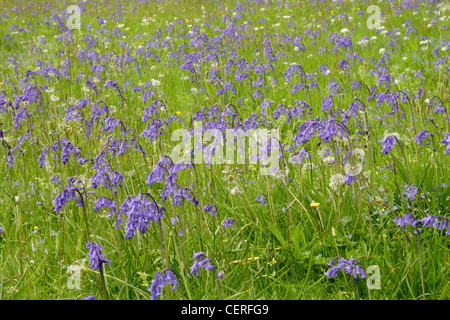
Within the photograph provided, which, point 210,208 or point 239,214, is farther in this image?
point 239,214

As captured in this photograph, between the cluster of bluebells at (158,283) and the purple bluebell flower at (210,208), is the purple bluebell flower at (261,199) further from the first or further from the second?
the cluster of bluebells at (158,283)

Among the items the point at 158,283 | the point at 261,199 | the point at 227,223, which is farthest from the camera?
the point at 261,199

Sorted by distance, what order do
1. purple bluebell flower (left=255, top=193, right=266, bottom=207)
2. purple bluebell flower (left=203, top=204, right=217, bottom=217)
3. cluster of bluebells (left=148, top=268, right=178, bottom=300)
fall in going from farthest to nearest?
purple bluebell flower (left=255, top=193, right=266, bottom=207), purple bluebell flower (left=203, top=204, right=217, bottom=217), cluster of bluebells (left=148, top=268, right=178, bottom=300)

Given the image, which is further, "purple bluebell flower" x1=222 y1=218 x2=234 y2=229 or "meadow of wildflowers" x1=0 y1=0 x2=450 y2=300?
"purple bluebell flower" x1=222 y1=218 x2=234 y2=229

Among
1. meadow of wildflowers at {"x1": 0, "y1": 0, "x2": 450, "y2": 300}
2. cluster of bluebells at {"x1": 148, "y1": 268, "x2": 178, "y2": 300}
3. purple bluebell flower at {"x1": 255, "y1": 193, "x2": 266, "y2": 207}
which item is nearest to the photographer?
cluster of bluebells at {"x1": 148, "y1": 268, "x2": 178, "y2": 300}

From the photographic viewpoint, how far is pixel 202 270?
2.79 metres

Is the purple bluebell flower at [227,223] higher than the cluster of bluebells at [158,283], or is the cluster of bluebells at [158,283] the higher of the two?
the purple bluebell flower at [227,223]

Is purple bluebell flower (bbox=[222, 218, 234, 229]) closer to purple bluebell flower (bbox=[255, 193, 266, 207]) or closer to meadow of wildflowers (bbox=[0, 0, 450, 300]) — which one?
meadow of wildflowers (bbox=[0, 0, 450, 300])

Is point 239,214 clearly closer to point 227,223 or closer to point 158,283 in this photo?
point 227,223

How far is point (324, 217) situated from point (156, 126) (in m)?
1.28

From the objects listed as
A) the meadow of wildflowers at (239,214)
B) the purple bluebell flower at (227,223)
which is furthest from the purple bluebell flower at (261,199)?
the purple bluebell flower at (227,223)

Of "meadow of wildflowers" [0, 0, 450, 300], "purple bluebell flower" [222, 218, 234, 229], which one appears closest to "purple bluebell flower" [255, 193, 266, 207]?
"meadow of wildflowers" [0, 0, 450, 300]

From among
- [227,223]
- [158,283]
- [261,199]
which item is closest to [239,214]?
[261,199]
